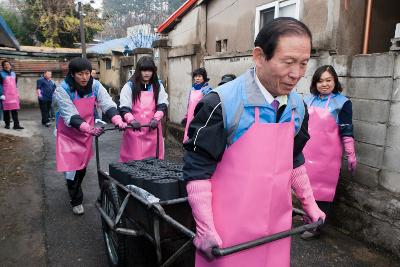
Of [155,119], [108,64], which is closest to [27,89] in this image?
[108,64]

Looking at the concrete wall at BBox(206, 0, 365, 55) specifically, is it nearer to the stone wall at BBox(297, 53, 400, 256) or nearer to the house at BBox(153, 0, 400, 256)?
the house at BBox(153, 0, 400, 256)

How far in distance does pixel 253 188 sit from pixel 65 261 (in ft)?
9.08

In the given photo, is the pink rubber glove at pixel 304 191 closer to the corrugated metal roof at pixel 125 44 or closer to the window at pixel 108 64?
the corrugated metal roof at pixel 125 44

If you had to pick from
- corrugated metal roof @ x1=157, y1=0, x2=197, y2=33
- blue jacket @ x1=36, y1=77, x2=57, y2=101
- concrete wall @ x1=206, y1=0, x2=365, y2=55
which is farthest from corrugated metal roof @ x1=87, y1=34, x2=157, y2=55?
concrete wall @ x1=206, y1=0, x2=365, y2=55

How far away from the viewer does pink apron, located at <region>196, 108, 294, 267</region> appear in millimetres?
1747

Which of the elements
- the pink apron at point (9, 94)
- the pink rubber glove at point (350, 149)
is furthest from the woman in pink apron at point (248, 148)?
the pink apron at point (9, 94)

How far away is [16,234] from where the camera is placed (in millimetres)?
4332

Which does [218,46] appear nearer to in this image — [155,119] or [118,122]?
[155,119]

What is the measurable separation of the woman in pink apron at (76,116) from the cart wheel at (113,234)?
3.27ft

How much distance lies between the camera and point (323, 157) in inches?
163

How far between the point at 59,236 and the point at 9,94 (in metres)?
8.65

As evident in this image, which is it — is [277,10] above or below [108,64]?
above

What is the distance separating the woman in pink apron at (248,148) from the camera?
167 cm

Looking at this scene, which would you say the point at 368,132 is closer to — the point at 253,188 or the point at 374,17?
the point at 374,17
